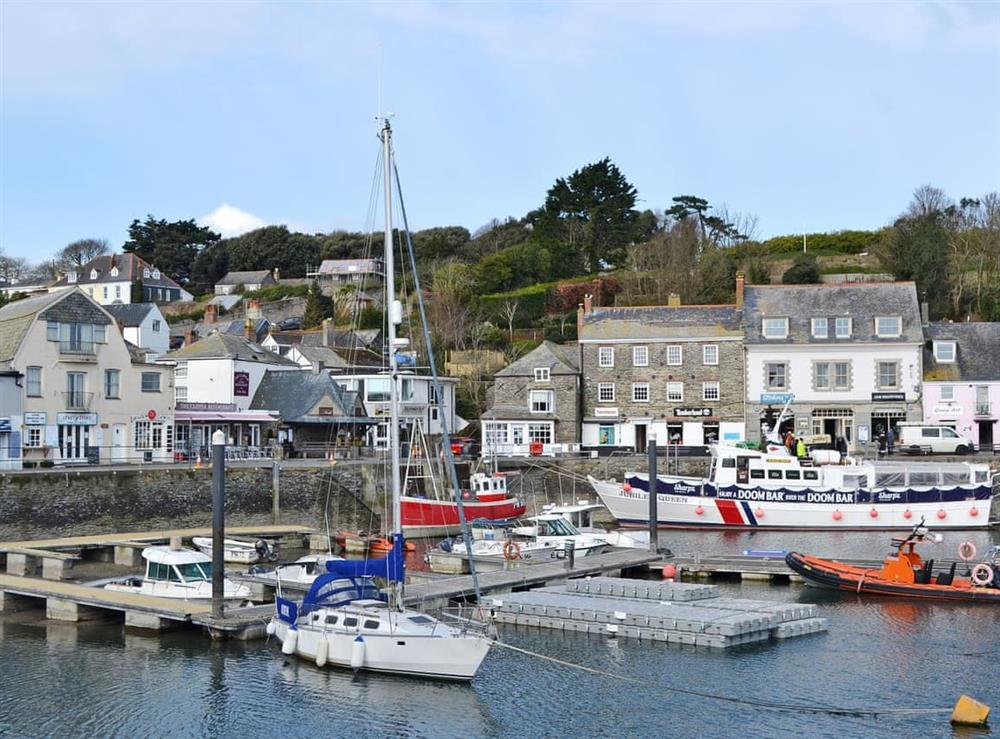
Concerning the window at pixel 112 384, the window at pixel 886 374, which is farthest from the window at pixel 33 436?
the window at pixel 886 374

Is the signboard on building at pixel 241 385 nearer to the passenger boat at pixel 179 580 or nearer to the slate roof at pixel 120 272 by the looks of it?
the passenger boat at pixel 179 580

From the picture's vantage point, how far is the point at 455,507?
4688 cm

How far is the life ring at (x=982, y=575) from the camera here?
3069 cm

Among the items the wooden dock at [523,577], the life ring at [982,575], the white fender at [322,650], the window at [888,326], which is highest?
the window at [888,326]

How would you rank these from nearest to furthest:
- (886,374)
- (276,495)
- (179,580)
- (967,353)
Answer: (179,580), (276,495), (886,374), (967,353)

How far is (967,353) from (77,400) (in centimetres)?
4457

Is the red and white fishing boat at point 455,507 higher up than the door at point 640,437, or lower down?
lower down

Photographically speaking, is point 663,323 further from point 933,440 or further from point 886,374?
point 933,440

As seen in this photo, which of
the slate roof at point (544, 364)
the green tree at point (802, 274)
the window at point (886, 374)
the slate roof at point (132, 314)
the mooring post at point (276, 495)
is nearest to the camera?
the mooring post at point (276, 495)

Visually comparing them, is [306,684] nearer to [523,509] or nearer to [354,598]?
[354,598]

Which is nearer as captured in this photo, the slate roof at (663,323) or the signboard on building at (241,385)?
the slate roof at (663,323)

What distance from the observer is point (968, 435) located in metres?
59.0

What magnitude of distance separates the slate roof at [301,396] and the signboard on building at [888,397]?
2768cm

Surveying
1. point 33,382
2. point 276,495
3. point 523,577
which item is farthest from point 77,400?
point 523,577
